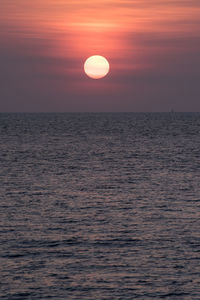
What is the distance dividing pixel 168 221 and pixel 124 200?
8.68 metres

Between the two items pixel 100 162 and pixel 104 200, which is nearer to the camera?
pixel 104 200

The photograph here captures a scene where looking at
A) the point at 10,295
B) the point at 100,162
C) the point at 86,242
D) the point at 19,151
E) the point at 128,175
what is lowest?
the point at 10,295

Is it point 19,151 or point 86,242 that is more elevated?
point 19,151

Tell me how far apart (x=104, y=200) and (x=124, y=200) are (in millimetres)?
1592

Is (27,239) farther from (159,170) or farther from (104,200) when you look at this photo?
(159,170)

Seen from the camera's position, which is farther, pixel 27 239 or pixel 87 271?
pixel 27 239

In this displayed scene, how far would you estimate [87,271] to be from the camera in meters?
24.2

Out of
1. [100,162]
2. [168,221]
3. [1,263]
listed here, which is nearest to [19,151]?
[100,162]

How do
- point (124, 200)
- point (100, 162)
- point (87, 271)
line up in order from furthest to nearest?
point (100, 162) → point (124, 200) → point (87, 271)

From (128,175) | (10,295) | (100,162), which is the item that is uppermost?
(100,162)

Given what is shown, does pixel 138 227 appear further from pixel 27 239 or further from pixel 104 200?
pixel 104 200


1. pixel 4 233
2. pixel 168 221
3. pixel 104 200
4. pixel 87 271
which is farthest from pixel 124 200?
pixel 87 271

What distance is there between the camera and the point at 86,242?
95.4ft

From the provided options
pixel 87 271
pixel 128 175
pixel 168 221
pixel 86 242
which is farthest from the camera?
pixel 128 175
